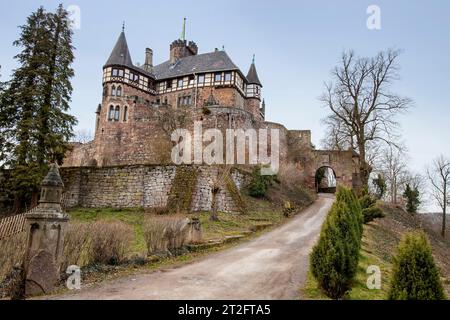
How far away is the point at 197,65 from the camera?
46.4 metres

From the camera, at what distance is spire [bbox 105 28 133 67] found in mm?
42062

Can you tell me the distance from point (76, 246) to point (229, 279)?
12.7ft

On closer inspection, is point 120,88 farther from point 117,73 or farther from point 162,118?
point 162,118

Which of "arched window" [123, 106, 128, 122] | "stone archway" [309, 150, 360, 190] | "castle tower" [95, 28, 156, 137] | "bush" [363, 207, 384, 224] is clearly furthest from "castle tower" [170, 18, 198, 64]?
"bush" [363, 207, 384, 224]

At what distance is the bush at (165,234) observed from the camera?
11125 mm

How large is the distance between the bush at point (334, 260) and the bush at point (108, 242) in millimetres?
5161

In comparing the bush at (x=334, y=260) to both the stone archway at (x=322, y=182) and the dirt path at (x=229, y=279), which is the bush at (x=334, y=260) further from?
the stone archway at (x=322, y=182)

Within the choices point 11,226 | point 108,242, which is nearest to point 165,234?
point 108,242

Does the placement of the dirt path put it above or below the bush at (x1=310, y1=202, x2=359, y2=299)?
below

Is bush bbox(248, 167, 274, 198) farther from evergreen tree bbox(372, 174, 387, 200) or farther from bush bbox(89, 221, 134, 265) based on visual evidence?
evergreen tree bbox(372, 174, 387, 200)

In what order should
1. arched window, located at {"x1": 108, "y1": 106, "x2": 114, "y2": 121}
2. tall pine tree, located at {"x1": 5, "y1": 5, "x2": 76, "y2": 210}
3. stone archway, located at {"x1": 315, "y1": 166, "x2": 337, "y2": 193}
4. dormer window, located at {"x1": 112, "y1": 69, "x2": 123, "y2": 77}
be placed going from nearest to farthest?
1. tall pine tree, located at {"x1": 5, "y1": 5, "x2": 76, "y2": 210}
2. stone archway, located at {"x1": 315, "y1": 166, "x2": 337, "y2": 193}
3. arched window, located at {"x1": 108, "y1": 106, "x2": 114, "y2": 121}
4. dormer window, located at {"x1": 112, "y1": 69, "x2": 123, "y2": 77}

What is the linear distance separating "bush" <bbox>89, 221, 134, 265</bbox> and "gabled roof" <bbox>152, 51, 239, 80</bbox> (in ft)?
119

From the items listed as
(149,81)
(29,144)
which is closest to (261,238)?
(29,144)

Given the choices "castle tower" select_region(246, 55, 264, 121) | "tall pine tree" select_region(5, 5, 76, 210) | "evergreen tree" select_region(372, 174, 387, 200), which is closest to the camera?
"tall pine tree" select_region(5, 5, 76, 210)
